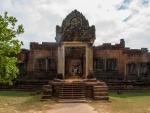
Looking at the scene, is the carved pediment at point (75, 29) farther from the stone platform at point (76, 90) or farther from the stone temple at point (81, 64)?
the stone platform at point (76, 90)

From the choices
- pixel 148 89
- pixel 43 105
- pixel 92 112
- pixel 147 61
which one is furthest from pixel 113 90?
pixel 92 112

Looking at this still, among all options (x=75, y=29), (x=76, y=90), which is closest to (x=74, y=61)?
(x=75, y=29)

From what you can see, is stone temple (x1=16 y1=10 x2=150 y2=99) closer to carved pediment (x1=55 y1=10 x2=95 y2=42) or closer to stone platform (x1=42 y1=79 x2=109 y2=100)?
carved pediment (x1=55 y1=10 x2=95 y2=42)

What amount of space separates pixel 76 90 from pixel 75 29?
5239 mm

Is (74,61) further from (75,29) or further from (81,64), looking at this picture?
(75,29)

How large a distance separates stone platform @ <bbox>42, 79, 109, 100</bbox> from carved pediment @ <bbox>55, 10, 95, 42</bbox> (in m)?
3.71

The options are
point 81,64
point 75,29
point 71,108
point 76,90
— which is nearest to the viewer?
point 71,108

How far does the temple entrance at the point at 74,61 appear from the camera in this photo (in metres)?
35.0

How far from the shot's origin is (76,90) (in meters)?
27.2

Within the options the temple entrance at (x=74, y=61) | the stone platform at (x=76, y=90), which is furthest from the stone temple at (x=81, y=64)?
the stone platform at (x=76, y=90)

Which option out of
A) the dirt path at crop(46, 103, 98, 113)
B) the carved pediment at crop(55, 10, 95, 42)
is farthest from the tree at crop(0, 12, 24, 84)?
the carved pediment at crop(55, 10, 95, 42)

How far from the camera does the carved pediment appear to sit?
29609 millimetres

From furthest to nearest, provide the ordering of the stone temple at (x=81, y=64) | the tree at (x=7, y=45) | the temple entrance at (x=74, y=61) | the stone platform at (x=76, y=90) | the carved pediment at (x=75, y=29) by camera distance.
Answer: the stone temple at (x=81, y=64)
the temple entrance at (x=74, y=61)
the carved pediment at (x=75, y=29)
the stone platform at (x=76, y=90)
the tree at (x=7, y=45)

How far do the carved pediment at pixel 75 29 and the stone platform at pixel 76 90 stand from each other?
A: 12.2ft
